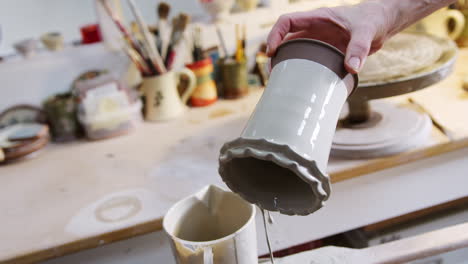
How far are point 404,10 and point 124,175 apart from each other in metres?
0.63

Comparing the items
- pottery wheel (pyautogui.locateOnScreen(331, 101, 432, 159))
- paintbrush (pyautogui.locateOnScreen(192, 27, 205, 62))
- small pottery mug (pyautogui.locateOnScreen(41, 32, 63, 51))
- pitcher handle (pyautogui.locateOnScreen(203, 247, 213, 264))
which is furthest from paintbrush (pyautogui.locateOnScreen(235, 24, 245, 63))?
pitcher handle (pyautogui.locateOnScreen(203, 247, 213, 264))

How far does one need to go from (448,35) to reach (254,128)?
3.70 feet

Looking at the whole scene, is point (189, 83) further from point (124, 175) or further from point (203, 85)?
point (124, 175)

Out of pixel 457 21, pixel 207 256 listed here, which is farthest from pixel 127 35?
pixel 457 21

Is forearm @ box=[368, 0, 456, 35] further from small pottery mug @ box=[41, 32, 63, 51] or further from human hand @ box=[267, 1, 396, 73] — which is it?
small pottery mug @ box=[41, 32, 63, 51]

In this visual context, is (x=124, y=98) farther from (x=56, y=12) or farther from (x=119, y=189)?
(x=56, y=12)

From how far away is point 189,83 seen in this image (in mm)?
1166

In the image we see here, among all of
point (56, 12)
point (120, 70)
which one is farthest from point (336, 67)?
point (56, 12)

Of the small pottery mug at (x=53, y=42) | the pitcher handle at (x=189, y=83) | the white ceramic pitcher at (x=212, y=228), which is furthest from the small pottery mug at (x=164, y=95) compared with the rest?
the white ceramic pitcher at (x=212, y=228)

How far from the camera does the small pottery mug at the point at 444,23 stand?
1.26 meters

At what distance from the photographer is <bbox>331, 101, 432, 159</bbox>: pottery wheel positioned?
0.84 metres

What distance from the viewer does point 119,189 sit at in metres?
0.84

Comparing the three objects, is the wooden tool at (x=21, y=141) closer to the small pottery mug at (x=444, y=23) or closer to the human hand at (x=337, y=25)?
the human hand at (x=337, y=25)

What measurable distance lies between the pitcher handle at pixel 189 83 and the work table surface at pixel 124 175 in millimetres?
61
